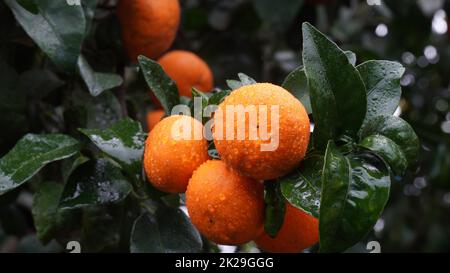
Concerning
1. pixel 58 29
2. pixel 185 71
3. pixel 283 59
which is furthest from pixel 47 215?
pixel 283 59

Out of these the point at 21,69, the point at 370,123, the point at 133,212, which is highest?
the point at 370,123

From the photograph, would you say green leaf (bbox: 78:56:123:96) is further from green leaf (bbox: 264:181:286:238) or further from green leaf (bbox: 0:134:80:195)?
green leaf (bbox: 264:181:286:238)

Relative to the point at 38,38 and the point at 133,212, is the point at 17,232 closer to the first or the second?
the point at 133,212

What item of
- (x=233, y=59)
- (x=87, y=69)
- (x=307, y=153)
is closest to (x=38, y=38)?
(x=87, y=69)

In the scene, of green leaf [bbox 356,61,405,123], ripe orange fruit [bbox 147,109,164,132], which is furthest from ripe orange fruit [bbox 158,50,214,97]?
green leaf [bbox 356,61,405,123]

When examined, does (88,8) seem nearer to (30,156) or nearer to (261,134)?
(30,156)

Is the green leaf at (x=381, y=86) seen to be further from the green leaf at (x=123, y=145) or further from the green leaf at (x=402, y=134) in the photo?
the green leaf at (x=123, y=145)
